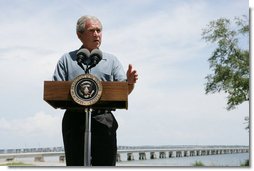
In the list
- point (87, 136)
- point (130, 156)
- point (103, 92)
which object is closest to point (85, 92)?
point (103, 92)

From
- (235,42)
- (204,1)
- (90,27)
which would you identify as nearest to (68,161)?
(90,27)

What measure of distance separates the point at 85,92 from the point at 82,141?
0.28 m

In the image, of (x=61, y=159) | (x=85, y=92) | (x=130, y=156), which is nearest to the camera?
(x=85, y=92)

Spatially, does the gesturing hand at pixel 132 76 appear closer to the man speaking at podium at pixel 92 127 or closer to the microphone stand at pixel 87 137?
the man speaking at podium at pixel 92 127

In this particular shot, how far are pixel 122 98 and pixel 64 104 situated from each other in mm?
279

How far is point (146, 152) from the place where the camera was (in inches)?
110

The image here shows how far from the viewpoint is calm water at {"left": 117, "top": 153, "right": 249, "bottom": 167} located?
2688 millimetres

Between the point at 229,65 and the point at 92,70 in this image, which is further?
the point at 229,65

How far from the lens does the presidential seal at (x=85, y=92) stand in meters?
1.84

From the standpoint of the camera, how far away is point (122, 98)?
1.83 m

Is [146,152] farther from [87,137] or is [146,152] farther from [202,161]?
[87,137]

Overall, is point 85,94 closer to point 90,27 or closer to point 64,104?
point 64,104

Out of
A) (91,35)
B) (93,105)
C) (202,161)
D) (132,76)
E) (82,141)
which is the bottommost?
(202,161)

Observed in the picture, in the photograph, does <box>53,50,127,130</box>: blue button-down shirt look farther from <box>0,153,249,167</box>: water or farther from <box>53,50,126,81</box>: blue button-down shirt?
<box>0,153,249,167</box>: water
